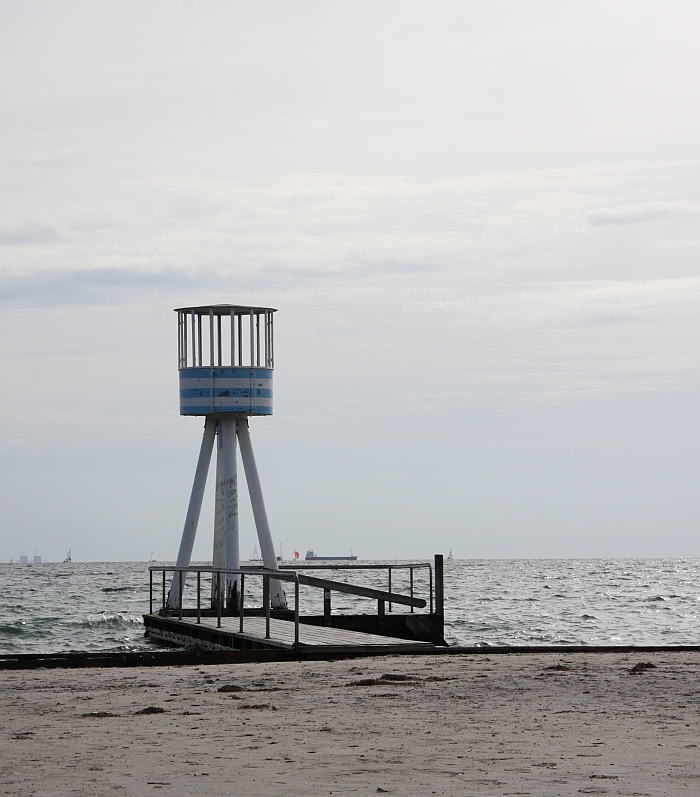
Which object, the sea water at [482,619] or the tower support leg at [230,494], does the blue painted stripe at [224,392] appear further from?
the sea water at [482,619]

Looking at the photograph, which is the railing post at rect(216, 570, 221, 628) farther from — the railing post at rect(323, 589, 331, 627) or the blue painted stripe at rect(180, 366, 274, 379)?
the blue painted stripe at rect(180, 366, 274, 379)

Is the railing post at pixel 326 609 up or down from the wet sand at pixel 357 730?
up

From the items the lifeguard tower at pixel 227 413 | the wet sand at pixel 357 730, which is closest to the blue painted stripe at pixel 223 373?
the lifeguard tower at pixel 227 413

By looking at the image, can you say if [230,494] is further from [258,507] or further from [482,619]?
[482,619]

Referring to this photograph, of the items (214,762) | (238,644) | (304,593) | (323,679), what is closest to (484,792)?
(214,762)

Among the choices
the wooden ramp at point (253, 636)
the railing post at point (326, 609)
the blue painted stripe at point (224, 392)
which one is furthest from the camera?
the blue painted stripe at point (224, 392)

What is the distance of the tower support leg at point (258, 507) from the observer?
976 inches

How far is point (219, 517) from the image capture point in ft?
83.5

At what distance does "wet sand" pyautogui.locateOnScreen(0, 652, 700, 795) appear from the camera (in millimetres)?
6832

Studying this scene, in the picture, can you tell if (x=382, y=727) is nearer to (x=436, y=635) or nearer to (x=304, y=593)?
(x=436, y=635)

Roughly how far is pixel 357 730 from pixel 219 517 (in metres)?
16.9

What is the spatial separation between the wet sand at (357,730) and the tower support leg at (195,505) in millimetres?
11677

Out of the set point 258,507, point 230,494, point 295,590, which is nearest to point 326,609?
point 295,590

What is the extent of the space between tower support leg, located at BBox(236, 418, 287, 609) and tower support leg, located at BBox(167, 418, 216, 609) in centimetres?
63
